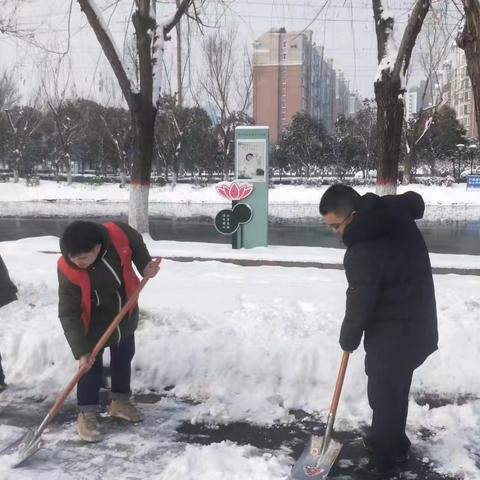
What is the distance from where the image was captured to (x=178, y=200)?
27031mm

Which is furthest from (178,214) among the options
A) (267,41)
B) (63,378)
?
(267,41)

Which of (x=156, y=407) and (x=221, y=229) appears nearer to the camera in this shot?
(x=156, y=407)

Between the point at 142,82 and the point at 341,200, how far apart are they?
7.75m

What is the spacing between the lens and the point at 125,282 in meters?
3.28

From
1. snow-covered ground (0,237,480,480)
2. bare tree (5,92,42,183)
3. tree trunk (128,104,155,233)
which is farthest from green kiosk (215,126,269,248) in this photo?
bare tree (5,92,42,183)

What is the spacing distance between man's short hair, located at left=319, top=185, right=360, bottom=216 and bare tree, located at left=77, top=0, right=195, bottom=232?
738 centimetres

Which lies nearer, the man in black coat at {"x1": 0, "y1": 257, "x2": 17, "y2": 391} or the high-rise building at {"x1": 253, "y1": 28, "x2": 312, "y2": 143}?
the man in black coat at {"x1": 0, "y1": 257, "x2": 17, "y2": 391}

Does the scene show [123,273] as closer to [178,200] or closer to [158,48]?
[158,48]

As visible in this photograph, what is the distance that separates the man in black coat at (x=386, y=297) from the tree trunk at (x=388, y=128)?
21.6ft

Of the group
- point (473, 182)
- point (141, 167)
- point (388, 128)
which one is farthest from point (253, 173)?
point (473, 182)

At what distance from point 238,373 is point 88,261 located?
5.23 ft

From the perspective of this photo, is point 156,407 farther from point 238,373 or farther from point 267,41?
point 267,41

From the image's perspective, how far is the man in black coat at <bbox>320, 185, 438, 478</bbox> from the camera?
2.67 meters

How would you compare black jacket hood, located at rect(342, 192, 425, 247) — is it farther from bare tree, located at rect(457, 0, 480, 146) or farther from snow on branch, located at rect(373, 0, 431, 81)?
snow on branch, located at rect(373, 0, 431, 81)
